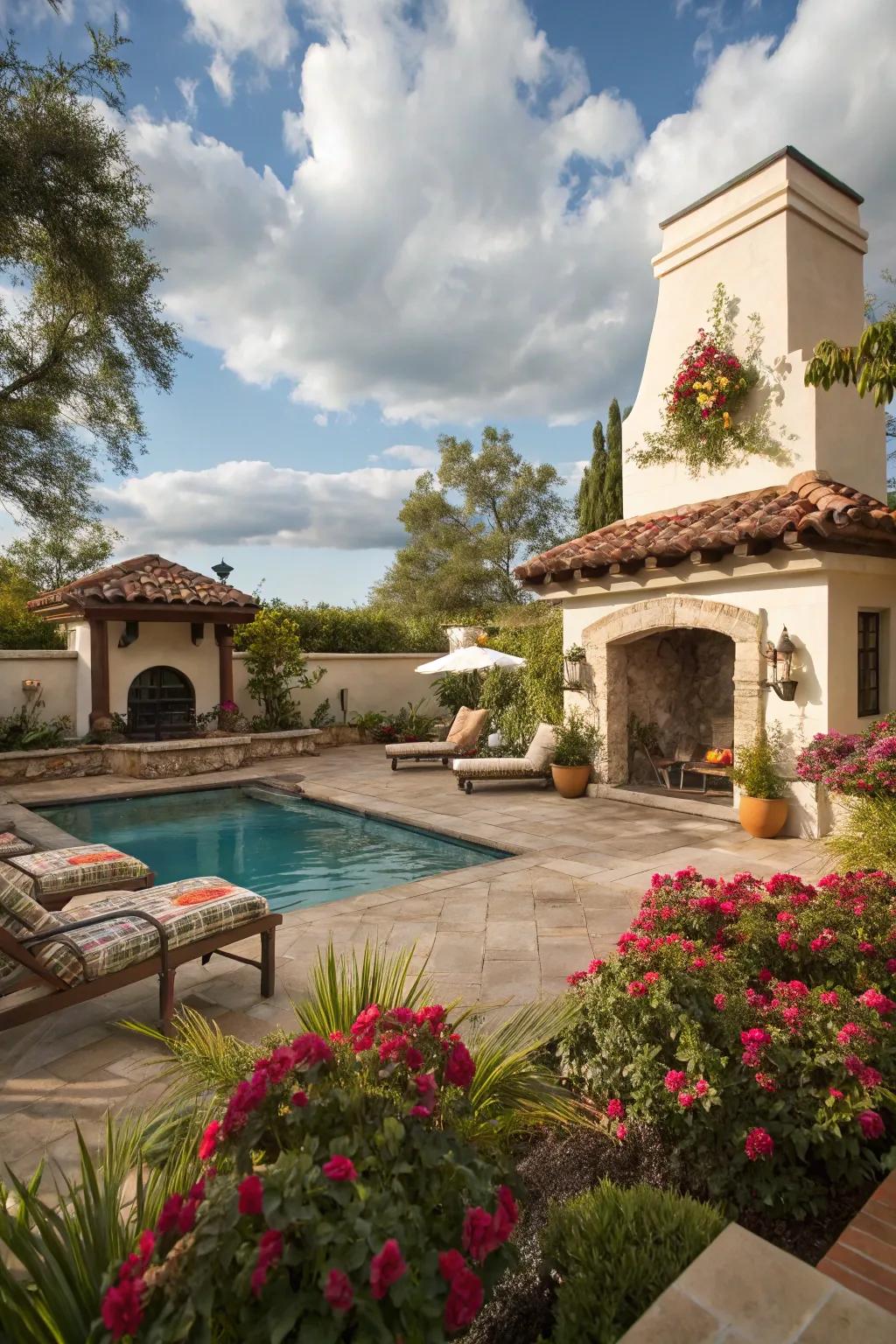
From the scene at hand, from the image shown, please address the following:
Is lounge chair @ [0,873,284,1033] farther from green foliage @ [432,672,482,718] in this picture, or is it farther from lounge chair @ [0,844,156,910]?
green foliage @ [432,672,482,718]

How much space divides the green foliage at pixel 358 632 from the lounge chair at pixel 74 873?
446 inches

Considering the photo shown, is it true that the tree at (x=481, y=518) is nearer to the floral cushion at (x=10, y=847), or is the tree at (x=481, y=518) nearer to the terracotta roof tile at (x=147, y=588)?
the terracotta roof tile at (x=147, y=588)

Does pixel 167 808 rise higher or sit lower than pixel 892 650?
lower

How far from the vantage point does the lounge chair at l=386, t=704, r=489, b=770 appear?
41.9 feet

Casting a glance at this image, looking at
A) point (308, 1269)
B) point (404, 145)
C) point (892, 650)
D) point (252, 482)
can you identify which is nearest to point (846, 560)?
point (892, 650)

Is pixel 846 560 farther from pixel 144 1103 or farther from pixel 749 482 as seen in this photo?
pixel 144 1103

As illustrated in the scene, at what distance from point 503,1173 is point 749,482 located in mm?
9276

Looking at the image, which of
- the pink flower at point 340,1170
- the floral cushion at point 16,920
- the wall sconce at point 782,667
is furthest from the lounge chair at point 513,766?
the pink flower at point 340,1170

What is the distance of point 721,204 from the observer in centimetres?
972

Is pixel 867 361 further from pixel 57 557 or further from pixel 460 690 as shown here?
pixel 57 557

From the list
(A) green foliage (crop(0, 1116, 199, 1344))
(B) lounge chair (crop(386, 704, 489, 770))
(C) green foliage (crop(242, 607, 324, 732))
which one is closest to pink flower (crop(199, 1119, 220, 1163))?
(A) green foliage (crop(0, 1116, 199, 1344))

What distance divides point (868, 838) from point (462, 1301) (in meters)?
5.95

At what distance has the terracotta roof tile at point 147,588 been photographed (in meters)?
12.7

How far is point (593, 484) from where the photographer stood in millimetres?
21891
